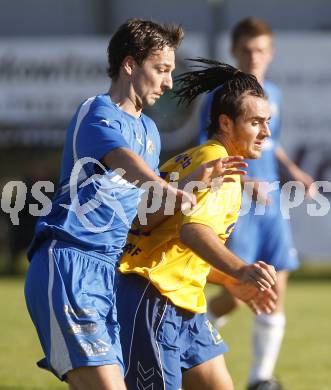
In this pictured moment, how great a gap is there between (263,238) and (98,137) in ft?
11.0

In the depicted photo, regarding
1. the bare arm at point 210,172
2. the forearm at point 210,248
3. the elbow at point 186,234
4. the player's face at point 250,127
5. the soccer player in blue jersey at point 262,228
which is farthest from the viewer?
A: the soccer player in blue jersey at point 262,228

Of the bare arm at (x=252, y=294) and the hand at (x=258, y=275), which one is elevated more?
the hand at (x=258, y=275)

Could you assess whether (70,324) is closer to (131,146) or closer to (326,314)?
(131,146)

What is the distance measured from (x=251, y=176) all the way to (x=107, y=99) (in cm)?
310

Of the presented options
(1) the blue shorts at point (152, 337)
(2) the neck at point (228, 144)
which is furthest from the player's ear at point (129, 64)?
(1) the blue shorts at point (152, 337)

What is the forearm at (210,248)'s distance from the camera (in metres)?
4.18

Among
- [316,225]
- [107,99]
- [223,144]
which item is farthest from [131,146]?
[316,225]

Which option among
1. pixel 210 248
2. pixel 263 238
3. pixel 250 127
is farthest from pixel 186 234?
pixel 263 238

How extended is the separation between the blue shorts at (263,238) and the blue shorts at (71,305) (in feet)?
9.89

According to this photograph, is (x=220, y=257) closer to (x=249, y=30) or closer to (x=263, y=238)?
(x=263, y=238)

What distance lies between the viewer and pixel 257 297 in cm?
450

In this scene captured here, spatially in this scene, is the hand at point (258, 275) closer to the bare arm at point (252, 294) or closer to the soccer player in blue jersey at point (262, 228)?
the bare arm at point (252, 294)

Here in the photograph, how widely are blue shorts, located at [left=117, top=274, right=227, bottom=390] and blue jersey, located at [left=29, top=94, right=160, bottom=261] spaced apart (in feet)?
1.11

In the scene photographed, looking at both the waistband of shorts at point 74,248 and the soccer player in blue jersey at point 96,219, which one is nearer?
the soccer player in blue jersey at point 96,219
